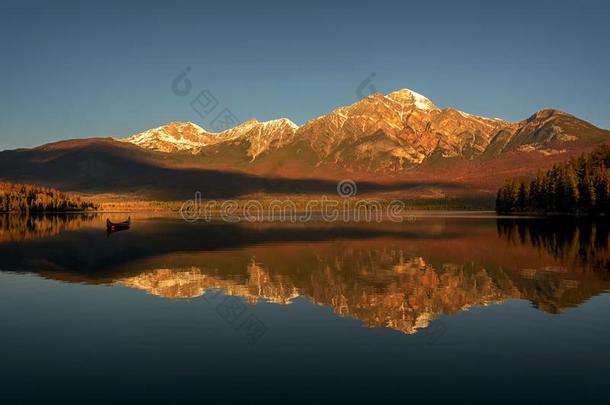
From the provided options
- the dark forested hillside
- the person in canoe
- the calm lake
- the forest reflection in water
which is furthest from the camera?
the dark forested hillside

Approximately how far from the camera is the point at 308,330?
3178 centimetres

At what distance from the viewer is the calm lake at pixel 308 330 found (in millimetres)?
22125

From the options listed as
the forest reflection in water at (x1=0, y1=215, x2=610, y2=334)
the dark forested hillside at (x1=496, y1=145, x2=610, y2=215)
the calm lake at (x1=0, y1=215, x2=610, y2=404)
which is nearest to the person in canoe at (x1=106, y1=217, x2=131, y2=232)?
the forest reflection in water at (x1=0, y1=215, x2=610, y2=334)

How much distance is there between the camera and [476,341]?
94.8ft

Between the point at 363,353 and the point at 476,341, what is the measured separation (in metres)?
6.38

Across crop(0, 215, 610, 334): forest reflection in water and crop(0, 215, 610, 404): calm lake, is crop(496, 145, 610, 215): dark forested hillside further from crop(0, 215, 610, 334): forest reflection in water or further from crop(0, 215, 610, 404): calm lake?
crop(0, 215, 610, 404): calm lake

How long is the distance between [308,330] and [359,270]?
24.8 m

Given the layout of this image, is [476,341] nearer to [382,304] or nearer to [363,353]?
[363,353]

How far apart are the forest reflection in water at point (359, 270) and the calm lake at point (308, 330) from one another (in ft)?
0.86

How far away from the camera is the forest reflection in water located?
131 ft

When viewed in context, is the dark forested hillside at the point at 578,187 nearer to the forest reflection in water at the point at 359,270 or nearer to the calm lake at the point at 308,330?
the forest reflection in water at the point at 359,270

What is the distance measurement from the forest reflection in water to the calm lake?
261 mm

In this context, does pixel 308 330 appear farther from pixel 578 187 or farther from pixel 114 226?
pixel 578 187

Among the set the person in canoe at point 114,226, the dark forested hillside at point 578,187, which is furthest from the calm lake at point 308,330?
the dark forested hillside at point 578,187
